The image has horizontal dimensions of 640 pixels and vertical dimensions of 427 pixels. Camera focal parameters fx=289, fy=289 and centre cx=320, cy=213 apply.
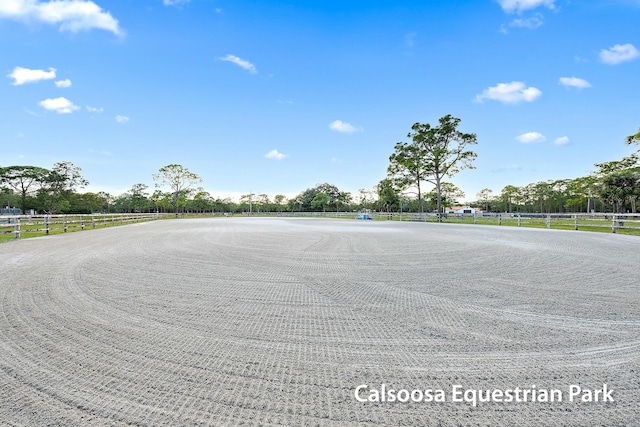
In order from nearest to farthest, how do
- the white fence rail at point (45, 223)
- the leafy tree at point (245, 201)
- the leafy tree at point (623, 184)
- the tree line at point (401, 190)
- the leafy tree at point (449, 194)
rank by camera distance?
1. the white fence rail at point (45, 223)
2. the leafy tree at point (623, 184)
3. the tree line at point (401, 190)
4. the leafy tree at point (449, 194)
5. the leafy tree at point (245, 201)

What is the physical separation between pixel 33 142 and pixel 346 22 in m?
39.8

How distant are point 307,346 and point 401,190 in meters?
32.9

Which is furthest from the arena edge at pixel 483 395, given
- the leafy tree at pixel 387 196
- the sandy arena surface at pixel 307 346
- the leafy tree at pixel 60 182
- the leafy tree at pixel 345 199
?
the leafy tree at pixel 345 199

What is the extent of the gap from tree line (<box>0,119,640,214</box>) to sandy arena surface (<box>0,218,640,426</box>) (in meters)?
26.6

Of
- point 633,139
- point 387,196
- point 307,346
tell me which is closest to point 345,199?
point 387,196

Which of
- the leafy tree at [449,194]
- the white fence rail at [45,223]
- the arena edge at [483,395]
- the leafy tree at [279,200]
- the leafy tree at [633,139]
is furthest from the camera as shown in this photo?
the leafy tree at [279,200]

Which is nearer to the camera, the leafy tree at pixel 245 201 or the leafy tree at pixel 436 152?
the leafy tree at pixel 436 152

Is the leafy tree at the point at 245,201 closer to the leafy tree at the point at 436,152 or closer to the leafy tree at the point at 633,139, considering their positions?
the leafy tree at the point at 436,152

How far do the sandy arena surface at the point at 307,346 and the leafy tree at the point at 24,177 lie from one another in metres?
51.9

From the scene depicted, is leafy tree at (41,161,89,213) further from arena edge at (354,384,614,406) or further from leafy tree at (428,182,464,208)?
leafy tree at (428,182,464,208)

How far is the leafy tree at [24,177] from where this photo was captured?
41.2 m

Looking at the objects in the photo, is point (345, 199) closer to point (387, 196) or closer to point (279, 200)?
point (279, 200)

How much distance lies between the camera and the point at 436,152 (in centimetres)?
2852

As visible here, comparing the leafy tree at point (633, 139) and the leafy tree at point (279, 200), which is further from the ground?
the leafy tree at point (633, 139)
